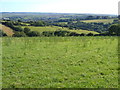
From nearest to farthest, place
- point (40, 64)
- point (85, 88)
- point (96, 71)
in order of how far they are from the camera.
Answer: point (85, 88), point (96, 71), point (40, 64)

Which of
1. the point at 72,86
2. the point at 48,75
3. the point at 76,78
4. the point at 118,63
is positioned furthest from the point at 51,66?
the point at 118,63

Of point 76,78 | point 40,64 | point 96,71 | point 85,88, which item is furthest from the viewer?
point 40,64

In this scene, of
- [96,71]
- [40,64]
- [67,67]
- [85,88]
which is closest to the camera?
[85,88]

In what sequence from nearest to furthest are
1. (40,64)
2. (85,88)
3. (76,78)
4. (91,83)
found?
(85,88)
(91,83)
(76,78)
(40,64)

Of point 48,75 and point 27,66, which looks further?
point 27,66

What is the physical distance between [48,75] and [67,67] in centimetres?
197

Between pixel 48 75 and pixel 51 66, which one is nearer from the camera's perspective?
pixel 48 75

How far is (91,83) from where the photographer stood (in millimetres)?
8070

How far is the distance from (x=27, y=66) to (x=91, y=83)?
186 inches

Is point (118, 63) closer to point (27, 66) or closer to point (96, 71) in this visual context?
point (96, 71)

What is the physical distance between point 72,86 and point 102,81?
1.65 m

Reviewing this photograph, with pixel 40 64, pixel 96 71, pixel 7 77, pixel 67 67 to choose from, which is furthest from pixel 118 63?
pixel 7 77

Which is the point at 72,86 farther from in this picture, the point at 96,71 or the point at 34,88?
the point at 96,71

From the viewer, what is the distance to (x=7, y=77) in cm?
892
